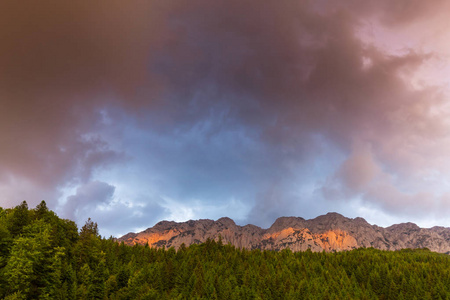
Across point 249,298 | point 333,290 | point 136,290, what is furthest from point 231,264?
point 136,290

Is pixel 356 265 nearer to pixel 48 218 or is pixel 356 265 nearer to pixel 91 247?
pixel 91 247

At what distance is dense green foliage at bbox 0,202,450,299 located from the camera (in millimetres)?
77188

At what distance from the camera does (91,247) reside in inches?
4301

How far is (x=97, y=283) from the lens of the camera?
96.6 m

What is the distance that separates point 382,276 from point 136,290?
5259 inches

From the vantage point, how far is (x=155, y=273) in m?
122

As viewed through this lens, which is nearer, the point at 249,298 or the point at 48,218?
the point at 249,298

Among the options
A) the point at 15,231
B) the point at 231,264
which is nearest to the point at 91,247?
the point at 15,231

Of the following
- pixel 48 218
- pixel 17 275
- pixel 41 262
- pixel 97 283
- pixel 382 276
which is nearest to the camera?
pixel 17 275

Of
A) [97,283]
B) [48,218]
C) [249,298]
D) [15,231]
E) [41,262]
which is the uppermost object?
[48,218]

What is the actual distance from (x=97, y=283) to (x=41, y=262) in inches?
952

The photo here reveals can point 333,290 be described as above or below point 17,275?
below

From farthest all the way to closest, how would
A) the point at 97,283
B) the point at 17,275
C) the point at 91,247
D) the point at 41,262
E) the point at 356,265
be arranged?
the point at 356,265
the point at 91,247
the point at 97,283
the point at 41,262
the point at 17,275

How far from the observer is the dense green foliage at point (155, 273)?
7719cm
